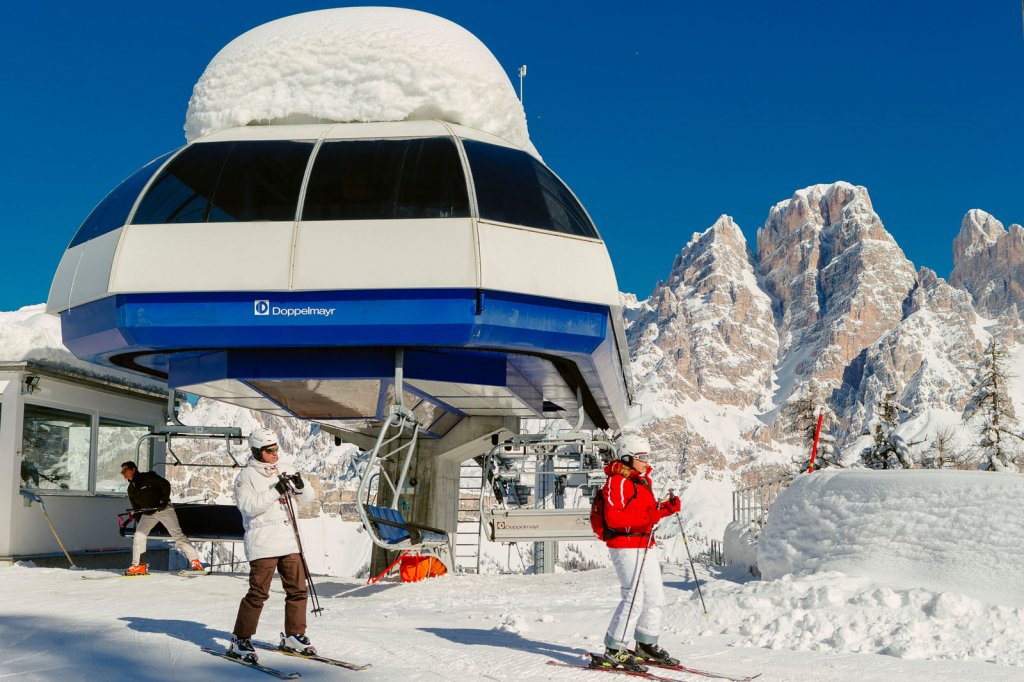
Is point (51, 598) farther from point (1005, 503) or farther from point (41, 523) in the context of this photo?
point (1005, 503)

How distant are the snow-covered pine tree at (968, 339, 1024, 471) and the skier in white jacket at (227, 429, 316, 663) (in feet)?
128

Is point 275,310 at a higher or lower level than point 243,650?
higher

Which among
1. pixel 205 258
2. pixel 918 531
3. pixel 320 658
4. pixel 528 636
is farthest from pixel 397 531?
pixel 918 531

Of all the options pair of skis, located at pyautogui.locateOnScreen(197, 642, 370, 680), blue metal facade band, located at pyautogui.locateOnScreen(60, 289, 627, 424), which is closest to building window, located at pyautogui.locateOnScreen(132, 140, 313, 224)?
blue metal facade band, located at pyautogui.locateOnScreen(60, 289, 627, 424)

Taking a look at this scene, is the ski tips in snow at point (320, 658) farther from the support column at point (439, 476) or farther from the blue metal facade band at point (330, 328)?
the support column at point (439, 476)

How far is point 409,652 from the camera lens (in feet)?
24.0

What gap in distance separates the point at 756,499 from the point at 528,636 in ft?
27.7

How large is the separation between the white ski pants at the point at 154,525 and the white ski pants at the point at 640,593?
8561mm

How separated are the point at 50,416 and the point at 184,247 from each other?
218 inches

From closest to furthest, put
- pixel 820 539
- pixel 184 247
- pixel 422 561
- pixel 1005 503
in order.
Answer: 1. pixel 1005 503
2. pixel 820 539
3. pixel 184 247
4. pixel 422 561

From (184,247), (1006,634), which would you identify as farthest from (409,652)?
(184,247)

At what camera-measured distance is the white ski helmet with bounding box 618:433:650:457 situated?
23.1 ft

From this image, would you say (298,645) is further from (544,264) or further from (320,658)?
(544,264)

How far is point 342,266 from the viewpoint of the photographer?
10945 millimetres
